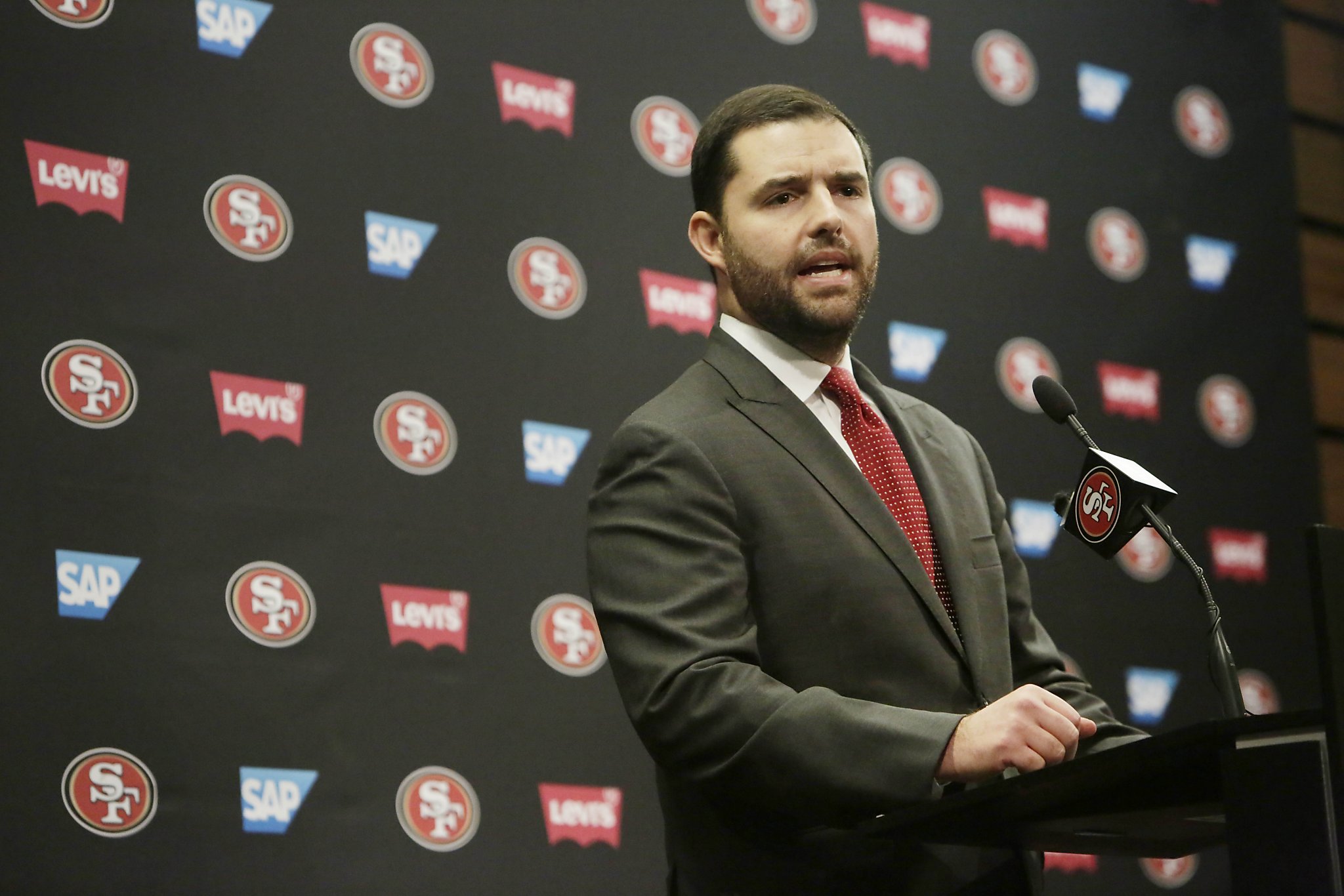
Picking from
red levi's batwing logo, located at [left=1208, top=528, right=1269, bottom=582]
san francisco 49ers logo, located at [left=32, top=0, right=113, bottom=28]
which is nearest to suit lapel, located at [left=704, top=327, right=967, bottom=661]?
san francisco 49ers logo, located at [left=32, top=0, right=113, bottom=28]

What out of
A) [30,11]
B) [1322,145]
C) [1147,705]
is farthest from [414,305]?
[1322,145]

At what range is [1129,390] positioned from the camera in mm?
3750

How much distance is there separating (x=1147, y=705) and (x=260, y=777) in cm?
217

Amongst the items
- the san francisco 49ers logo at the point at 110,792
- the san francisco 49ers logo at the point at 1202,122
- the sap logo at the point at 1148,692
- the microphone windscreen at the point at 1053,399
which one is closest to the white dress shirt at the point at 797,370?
the microphone windscreen at the point at 1053,399

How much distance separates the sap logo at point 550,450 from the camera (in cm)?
291

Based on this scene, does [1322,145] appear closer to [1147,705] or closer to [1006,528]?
[1147,705]

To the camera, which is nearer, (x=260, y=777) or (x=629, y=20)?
(x=260, y=777)

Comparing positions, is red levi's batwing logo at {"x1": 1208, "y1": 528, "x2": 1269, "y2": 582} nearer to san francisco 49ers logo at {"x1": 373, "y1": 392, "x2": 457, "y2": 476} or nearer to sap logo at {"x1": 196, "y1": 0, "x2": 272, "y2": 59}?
san francisco 49ers logo at {"x1": 373, "y1": 392, "x2": 457, "y2": 476}

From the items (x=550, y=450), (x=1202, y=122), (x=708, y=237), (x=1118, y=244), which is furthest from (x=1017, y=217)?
(x=708, y=237)

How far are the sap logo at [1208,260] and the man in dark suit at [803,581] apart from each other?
2.17 metres

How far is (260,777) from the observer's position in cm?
250

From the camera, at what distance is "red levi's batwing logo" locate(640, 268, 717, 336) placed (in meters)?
3.13

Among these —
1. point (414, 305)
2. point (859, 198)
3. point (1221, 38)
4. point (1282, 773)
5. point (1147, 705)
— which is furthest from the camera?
point (1221, 38)

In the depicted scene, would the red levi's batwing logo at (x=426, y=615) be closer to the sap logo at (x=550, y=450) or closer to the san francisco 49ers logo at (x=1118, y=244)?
the sap logo at (x=550, y=450)
